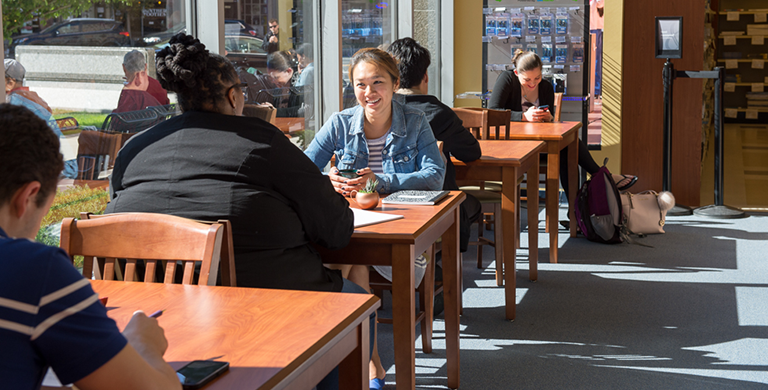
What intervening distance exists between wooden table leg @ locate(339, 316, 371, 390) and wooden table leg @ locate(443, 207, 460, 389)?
128cm

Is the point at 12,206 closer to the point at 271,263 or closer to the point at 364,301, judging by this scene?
the point at 364,301

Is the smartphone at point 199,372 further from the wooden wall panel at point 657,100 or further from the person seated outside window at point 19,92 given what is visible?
the wooden wall panel at point 657,100

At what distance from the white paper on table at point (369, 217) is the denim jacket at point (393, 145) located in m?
0.62

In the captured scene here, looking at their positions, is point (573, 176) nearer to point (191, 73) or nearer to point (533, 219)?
point (533, 219)

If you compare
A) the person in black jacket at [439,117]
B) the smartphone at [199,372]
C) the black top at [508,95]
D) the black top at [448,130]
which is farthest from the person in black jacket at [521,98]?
the smartphone at [199,372]

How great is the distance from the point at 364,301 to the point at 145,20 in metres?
1.71

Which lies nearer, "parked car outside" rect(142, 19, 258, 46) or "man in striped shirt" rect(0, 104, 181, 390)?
"man in striped shirt" rect(0, 104, 181, 390)

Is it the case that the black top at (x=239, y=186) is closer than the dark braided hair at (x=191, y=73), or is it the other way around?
the black top at (x=239, y=186)

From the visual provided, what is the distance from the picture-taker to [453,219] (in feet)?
8.41

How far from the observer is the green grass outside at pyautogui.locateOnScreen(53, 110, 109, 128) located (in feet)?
7.42

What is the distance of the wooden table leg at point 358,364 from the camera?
1.36m

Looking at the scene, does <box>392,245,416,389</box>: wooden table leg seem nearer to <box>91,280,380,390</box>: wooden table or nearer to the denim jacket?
<box>91,280,380,390</box>: wooden table

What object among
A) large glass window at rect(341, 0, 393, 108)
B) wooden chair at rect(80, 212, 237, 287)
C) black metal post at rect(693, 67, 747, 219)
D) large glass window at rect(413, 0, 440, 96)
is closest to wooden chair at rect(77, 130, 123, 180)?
wooden chair at rect(80, 212, 237, 287)

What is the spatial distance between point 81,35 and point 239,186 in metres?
0.98
